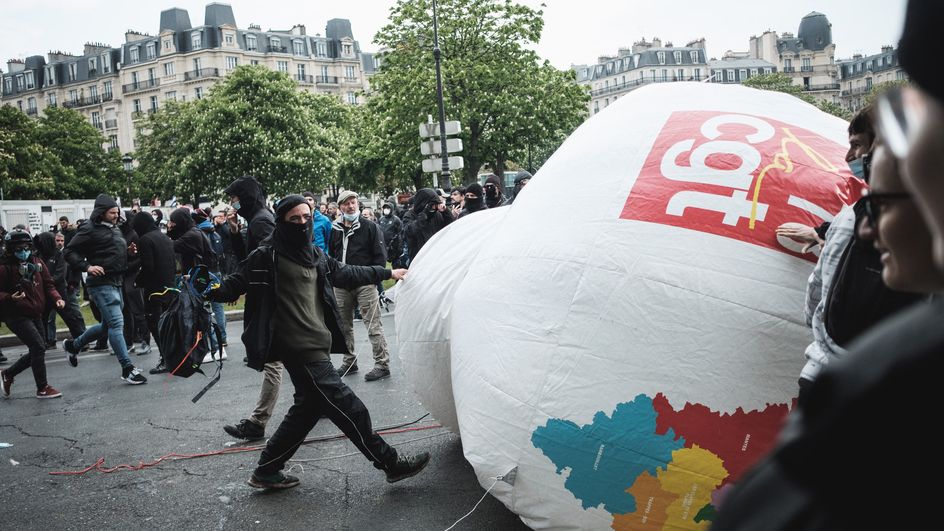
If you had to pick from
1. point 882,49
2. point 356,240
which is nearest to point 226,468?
point 356,240

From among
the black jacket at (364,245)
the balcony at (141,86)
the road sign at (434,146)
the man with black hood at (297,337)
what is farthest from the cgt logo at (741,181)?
the balcony at (141,86)

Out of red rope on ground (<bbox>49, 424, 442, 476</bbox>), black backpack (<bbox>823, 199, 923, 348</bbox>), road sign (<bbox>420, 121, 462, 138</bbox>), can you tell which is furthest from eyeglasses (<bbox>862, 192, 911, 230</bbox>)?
road sign (<bbox>420, 121, 462, 138</bbox>)

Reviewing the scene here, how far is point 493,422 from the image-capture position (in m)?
3.67

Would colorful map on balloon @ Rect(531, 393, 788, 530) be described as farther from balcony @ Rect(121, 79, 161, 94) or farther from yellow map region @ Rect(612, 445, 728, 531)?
balcony @ Rect(121, 79, 161, 94)

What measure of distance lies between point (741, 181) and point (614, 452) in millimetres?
1420

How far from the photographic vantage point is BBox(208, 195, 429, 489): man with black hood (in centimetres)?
Answer: 514

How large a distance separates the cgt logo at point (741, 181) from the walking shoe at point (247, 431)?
13.2 feet

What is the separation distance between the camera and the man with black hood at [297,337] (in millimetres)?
5145

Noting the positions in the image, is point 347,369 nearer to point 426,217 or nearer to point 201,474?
point 426,217

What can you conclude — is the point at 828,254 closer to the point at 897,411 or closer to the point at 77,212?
the point at 897,411

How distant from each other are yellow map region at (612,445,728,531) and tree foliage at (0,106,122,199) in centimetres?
4861

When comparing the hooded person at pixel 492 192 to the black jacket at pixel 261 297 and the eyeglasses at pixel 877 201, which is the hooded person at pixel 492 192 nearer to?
the black jacket at pixel 261 297

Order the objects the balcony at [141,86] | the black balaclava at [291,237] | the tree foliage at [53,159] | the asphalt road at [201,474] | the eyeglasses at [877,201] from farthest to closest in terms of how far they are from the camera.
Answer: the balcony at [141,86], the tree foliage at [53,159], the black balaclava at [291,237], the asphalt road at [201,474], the eyeglasses at [877,201]

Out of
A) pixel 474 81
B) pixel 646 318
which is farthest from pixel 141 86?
pixel 646 318
